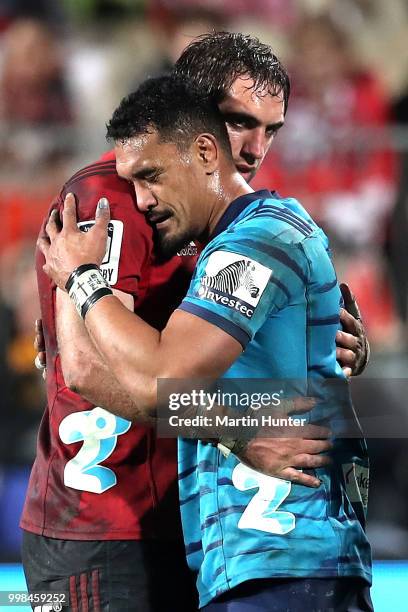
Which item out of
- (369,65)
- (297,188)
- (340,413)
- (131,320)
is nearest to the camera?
(131,320)

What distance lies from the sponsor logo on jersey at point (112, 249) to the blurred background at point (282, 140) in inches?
109

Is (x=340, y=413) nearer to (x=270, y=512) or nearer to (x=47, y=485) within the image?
(x=270, y=512)

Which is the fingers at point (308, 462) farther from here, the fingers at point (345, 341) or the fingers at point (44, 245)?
the fingers at point (44, 245)

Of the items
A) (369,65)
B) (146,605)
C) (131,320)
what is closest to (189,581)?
(146,605)

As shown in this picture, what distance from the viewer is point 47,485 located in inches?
115

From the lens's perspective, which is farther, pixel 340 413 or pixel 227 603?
pixel 340 413

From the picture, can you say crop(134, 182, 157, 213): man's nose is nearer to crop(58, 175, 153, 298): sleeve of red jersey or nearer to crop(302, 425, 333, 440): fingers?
crop(58, 175, 153, 298): sleeve of red jersey

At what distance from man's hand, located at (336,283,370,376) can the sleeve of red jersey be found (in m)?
0.55

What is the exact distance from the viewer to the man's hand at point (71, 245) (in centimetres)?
262

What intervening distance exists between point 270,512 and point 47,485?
691mm

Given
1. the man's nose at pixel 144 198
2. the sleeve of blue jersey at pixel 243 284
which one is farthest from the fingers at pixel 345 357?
the man's nose at pixel 144 198

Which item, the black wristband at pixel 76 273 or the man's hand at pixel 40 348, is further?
the man's hand at pixel 40 348

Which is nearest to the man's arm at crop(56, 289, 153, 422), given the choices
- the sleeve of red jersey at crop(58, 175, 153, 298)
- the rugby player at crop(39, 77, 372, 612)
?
the rugby player at crop(39, 77, 372, 612)

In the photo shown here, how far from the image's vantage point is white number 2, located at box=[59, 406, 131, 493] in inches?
112
